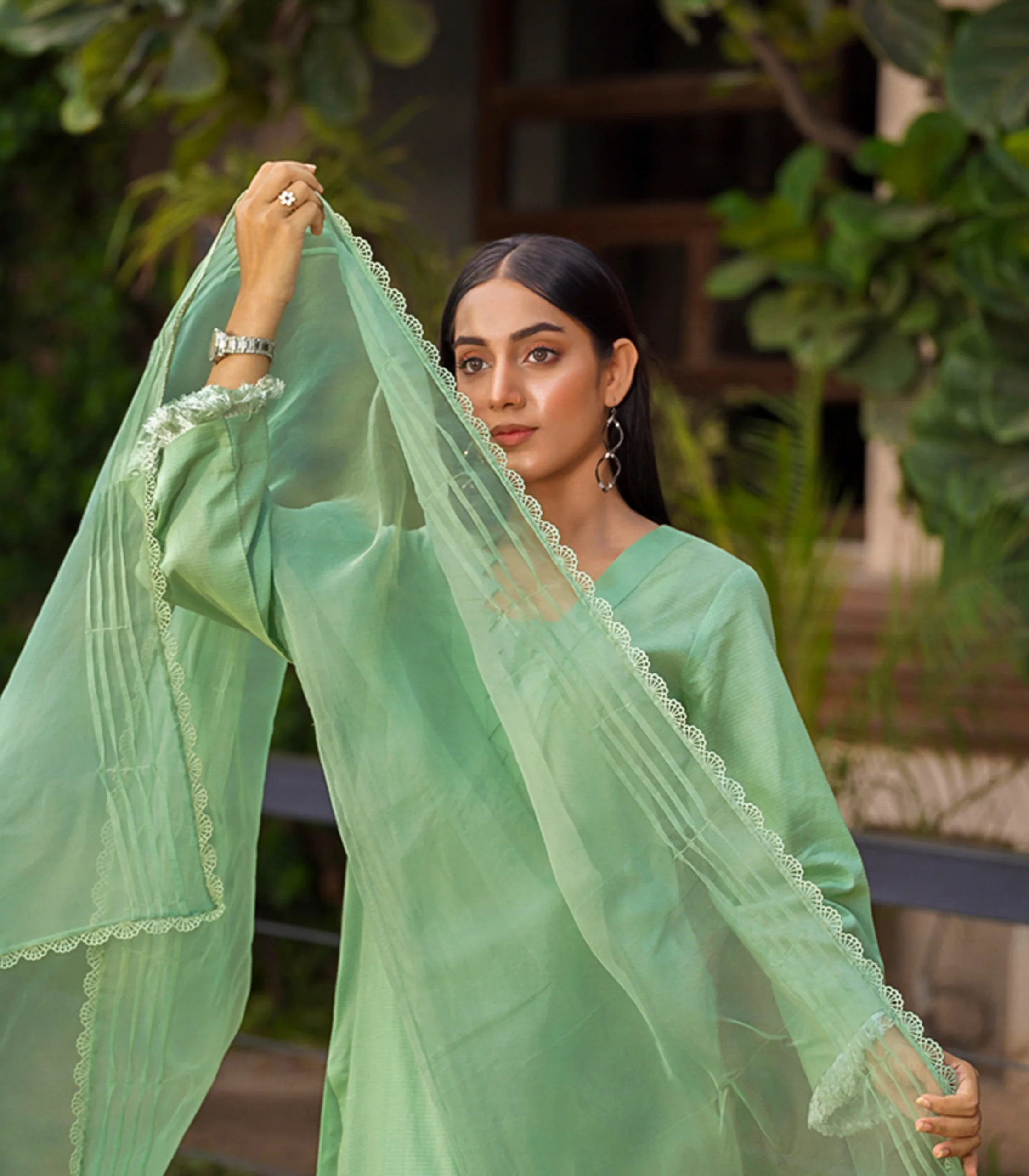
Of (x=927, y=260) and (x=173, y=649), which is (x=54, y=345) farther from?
(x=173, y=649)

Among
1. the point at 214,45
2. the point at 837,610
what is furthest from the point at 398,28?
the point at 837,610

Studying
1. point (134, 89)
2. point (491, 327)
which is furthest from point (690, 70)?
point (491, 327)

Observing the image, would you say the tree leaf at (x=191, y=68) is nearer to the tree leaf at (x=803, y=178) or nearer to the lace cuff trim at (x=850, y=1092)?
the tree leaf at (x=803, y=178)

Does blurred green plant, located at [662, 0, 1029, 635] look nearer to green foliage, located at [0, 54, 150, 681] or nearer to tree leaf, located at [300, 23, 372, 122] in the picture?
tree leaf, located at [300, 23, 372, 122]

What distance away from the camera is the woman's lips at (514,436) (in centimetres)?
139

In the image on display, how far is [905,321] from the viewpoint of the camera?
129 inches

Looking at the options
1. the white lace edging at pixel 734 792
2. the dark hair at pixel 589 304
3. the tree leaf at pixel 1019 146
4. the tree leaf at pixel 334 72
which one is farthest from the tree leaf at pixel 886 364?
the white lace edging at pixel 734 792

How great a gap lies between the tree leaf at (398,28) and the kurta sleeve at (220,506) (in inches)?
83.0

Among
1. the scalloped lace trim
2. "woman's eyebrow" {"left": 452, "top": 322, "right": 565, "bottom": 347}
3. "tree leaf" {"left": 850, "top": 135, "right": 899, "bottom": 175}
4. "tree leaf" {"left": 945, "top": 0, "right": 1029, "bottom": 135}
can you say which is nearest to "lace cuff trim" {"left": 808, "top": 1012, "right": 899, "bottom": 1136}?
the scalloped lace trim

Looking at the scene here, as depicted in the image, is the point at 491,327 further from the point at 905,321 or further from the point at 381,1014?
the point at 905,321

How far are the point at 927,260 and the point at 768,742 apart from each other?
2.26 metres

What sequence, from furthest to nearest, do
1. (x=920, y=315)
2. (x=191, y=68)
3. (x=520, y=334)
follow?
(x=920, y=315), (x=191, y=68), (x=520, y=334)

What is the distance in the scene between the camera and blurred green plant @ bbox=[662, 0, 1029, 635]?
2.80 metres

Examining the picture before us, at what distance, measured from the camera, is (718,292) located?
354 centimetres
